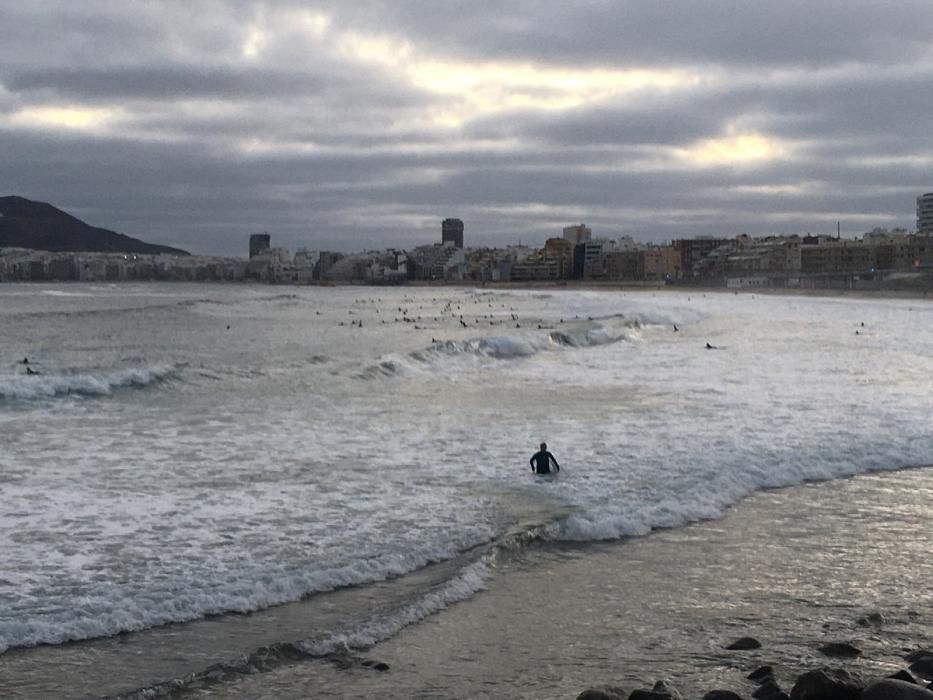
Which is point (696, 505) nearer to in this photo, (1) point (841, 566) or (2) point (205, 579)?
(1) point (841, 566)

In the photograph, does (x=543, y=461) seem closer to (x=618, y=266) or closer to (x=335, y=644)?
(x=335, y=644)

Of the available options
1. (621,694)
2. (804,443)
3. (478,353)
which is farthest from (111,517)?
(478,353)

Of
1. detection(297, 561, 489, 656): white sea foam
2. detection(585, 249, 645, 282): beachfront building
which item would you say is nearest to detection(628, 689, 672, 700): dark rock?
detection(297, 561, 489, 656): white sea foam

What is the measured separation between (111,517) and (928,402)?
549 inches

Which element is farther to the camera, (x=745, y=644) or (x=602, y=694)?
(x=745, y=644)

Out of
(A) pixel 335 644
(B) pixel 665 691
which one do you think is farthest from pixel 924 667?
(A) pixel 335 644

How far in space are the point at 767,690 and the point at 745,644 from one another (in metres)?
0.88

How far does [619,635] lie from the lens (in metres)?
6.54

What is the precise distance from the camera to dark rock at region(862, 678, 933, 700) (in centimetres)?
489

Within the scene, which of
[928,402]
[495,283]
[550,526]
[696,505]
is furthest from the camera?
[495,283]

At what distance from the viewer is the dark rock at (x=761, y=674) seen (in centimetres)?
567

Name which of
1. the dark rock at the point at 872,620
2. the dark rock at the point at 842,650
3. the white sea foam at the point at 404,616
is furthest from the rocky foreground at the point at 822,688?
the white sea foam at the point at 404,616

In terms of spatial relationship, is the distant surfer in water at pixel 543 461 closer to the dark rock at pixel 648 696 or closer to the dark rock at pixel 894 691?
the dark rock at pixel 648 696

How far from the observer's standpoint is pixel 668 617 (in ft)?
22.6
